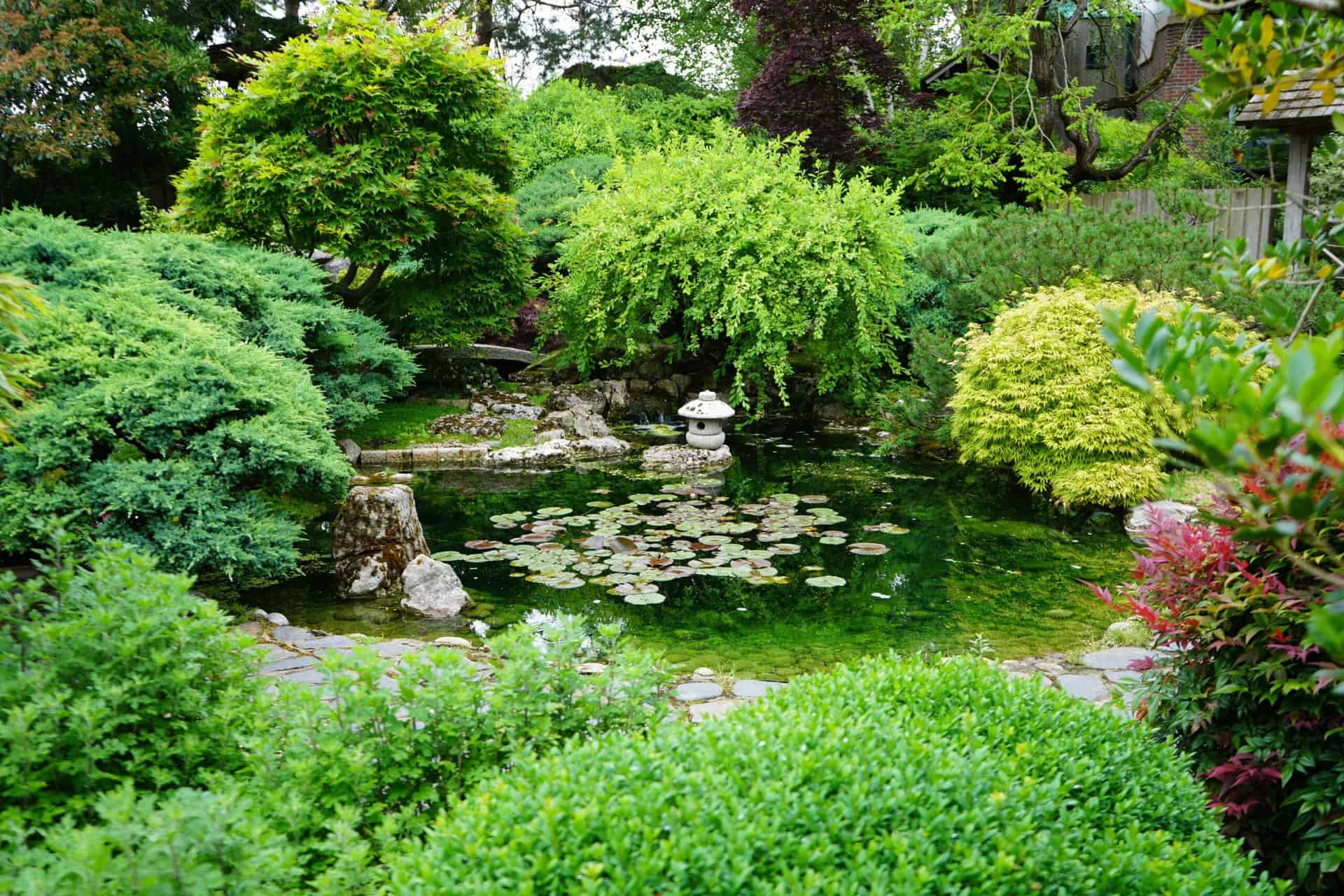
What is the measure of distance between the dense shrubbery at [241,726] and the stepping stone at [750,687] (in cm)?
132

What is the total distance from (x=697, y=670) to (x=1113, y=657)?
199 cm

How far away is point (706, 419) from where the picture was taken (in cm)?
945

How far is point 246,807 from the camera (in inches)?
77.4

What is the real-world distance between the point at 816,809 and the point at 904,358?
10833mm

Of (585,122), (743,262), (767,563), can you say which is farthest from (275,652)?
(585,122)

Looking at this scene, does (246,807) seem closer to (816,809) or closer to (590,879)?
(590,879)

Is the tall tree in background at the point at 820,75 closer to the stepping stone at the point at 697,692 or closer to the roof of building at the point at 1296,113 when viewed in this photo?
the roof of building at the point at 1296,113

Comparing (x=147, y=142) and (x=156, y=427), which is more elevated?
(x=147, y=142)

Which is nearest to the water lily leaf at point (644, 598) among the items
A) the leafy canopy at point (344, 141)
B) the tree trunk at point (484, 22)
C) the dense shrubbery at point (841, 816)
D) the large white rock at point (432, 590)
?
the large white rock at point (432, 590)

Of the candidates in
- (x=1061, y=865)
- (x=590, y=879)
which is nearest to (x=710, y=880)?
(x=590, y=879)

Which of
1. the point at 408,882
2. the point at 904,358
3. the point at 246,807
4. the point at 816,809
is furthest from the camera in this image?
the point at 904,358

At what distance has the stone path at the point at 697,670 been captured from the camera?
3789mm

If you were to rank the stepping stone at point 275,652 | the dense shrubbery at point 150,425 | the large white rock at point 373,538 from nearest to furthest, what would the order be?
the stepping stone at point 275,652 < the dense shrubbery at point 150,425 < the large white rock at point 373,538

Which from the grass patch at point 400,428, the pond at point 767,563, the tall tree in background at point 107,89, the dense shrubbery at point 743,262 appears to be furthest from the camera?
the tall tree in background at point 107,89
